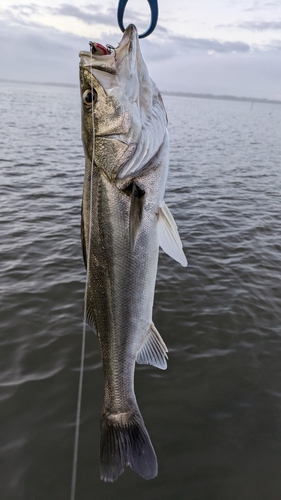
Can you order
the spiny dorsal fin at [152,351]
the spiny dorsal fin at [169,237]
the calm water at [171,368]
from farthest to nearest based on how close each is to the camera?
the calm water at [171,368] < the spiny dorsal fin at [152,351] < the spiny dorsal fin at [169,237]

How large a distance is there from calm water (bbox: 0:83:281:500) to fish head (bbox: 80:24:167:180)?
3.41 meters

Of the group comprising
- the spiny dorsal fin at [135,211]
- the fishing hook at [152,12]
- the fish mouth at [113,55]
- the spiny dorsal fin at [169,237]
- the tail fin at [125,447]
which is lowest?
the tail fin at [125,447]

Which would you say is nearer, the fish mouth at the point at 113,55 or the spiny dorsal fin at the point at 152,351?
the fish mouth at the point at 113,55

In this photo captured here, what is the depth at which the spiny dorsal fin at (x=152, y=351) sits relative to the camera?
3.03 metres

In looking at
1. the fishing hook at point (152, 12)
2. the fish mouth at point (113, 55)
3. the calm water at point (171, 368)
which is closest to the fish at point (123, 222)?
the fish mouth at point (113, 55)

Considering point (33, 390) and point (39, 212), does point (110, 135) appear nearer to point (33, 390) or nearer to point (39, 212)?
point (33, 390)

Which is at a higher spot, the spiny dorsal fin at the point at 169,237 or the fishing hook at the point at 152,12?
the fishing hook at the point at 152,12

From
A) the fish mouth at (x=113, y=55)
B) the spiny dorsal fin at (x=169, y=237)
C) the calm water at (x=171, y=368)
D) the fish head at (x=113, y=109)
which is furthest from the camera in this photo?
the calm water at (x=171, y=368)

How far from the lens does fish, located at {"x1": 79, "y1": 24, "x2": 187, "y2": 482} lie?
2.57 metres

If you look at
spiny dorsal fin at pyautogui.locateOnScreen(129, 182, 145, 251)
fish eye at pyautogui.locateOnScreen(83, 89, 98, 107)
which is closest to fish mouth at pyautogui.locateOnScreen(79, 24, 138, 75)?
fish eye at pyautogui.locateOnScreen(83, 89, 98, 107)

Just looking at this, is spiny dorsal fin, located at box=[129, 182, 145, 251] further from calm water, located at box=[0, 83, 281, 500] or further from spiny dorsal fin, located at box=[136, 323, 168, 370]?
calm water, located at box=[0, 83, 281, 500]

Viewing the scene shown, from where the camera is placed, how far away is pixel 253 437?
4305mm

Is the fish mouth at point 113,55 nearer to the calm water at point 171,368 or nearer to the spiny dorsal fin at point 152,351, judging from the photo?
the spiny dorsal fin at point 152,351

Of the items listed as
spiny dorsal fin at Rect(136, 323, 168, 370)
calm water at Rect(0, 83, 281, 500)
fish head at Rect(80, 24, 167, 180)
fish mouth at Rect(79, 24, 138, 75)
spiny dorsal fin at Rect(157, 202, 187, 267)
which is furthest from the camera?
calm water at Rect(0, 83, 281, 500)
